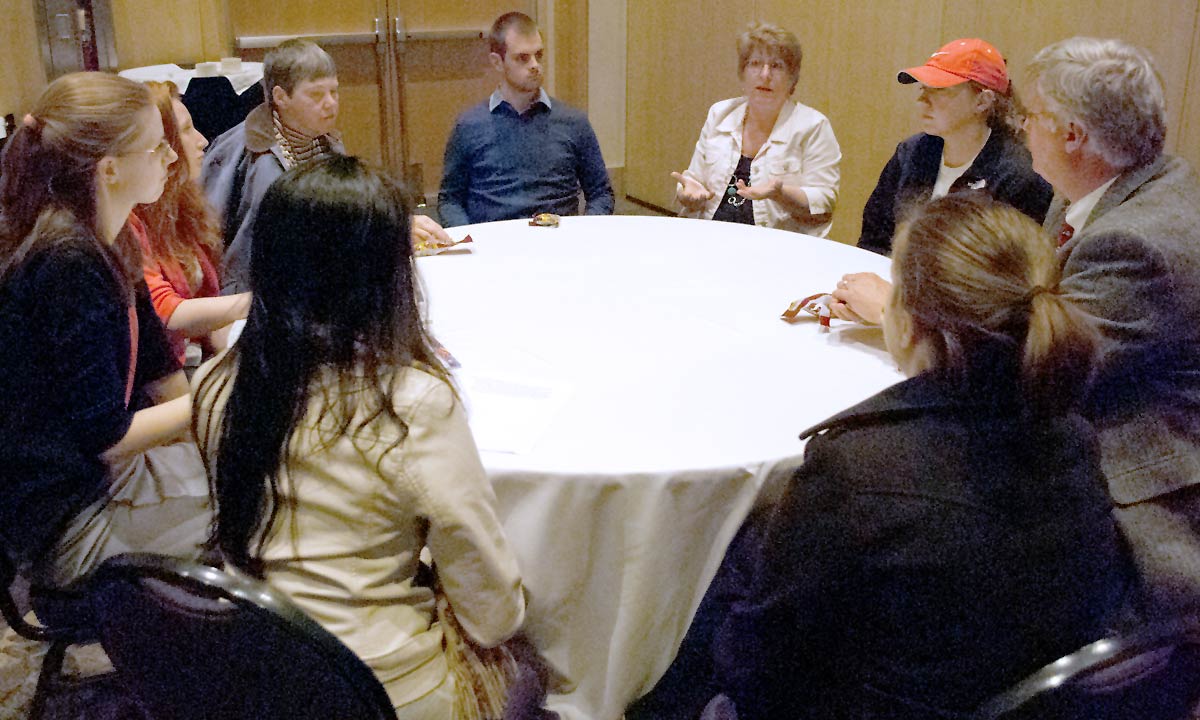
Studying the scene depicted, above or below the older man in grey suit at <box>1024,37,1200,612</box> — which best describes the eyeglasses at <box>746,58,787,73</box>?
above

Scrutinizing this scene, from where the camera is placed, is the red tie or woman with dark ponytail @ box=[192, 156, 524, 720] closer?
woman with dark ponytail @ box=[192, 156, 524, 720]

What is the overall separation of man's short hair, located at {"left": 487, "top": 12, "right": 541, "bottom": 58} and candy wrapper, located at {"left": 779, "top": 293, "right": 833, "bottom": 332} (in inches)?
68.6

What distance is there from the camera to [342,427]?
50.3 inches

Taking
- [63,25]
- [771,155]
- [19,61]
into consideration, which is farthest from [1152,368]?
[63,25]

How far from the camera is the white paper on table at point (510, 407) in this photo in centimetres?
166

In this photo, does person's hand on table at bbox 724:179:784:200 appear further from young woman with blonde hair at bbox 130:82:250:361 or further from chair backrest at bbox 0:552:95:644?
chair backrest at bbox 0:552:95:644

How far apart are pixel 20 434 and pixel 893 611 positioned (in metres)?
1.29

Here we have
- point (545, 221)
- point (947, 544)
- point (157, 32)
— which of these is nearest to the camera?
point (947, 544)

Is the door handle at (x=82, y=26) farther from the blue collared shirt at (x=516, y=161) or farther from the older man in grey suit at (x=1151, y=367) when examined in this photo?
the older man in grey suit at (x=1151, y=367)

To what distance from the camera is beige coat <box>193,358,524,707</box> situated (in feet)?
4.23

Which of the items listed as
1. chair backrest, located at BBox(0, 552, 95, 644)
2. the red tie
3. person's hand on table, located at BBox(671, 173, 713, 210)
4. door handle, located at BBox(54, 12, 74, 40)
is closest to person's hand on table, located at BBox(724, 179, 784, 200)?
person's hand on table, located at BBox(671, 173, 713, 210)

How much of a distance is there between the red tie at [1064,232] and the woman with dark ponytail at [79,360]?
5.40 ft

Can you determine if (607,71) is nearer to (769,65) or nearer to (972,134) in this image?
(769,65)

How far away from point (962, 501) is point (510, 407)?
81cm
